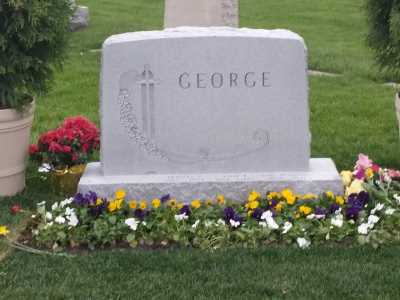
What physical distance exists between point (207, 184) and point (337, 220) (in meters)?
1.00

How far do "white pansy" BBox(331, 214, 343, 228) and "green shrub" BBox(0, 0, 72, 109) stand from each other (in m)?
2.40

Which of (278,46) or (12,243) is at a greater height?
(278,46)

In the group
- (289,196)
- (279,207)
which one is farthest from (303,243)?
(289,196)

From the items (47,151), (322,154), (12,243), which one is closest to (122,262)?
(12,243)

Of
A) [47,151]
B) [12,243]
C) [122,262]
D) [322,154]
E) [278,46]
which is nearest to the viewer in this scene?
[122,262]

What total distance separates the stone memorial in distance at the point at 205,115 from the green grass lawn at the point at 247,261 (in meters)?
0.81

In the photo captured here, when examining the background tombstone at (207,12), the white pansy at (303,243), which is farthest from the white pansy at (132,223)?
the background tombstone at (207,12)

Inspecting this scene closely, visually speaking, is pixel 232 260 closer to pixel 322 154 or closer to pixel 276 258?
pixel 276 258

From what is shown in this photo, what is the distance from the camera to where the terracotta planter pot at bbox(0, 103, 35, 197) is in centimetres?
586

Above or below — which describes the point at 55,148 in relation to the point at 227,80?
below

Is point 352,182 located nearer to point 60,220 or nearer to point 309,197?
point 309,197

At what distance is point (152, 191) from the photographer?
5.68m

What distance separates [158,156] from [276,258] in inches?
52.0

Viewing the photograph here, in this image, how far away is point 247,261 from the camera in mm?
→ 4801
